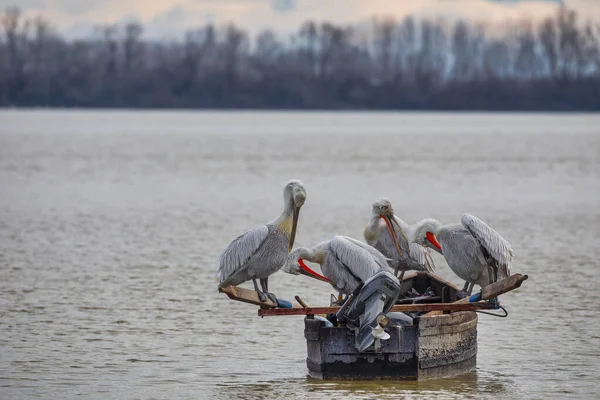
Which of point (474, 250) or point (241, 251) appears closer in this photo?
point (241, 251)

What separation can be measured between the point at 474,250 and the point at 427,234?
24.6 inches

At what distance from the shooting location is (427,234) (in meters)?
10.7

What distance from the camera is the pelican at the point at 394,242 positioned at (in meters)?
10.9

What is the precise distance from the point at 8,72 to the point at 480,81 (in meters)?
40.7

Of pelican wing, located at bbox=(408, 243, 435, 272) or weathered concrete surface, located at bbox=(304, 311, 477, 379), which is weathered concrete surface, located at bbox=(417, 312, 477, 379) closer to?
weathered concrete surface, located at bbox=(304, 311, 477, 379)

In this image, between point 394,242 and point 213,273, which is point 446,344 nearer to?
point 394,242

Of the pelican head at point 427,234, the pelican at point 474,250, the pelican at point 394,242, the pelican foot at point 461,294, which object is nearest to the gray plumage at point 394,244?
the pelican at point 394,242

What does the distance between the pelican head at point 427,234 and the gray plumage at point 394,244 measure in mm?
170

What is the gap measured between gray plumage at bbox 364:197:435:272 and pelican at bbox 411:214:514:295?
0.49 metres

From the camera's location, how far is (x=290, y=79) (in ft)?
357

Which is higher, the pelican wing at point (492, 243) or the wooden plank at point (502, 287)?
the pelican wing at point (492, 243)

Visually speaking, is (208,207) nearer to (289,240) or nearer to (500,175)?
(500,175)

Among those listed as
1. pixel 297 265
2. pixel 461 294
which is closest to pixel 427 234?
pixel 461 294

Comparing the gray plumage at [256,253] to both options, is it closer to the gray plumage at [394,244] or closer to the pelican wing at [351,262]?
the pelican wing at [351,262]
